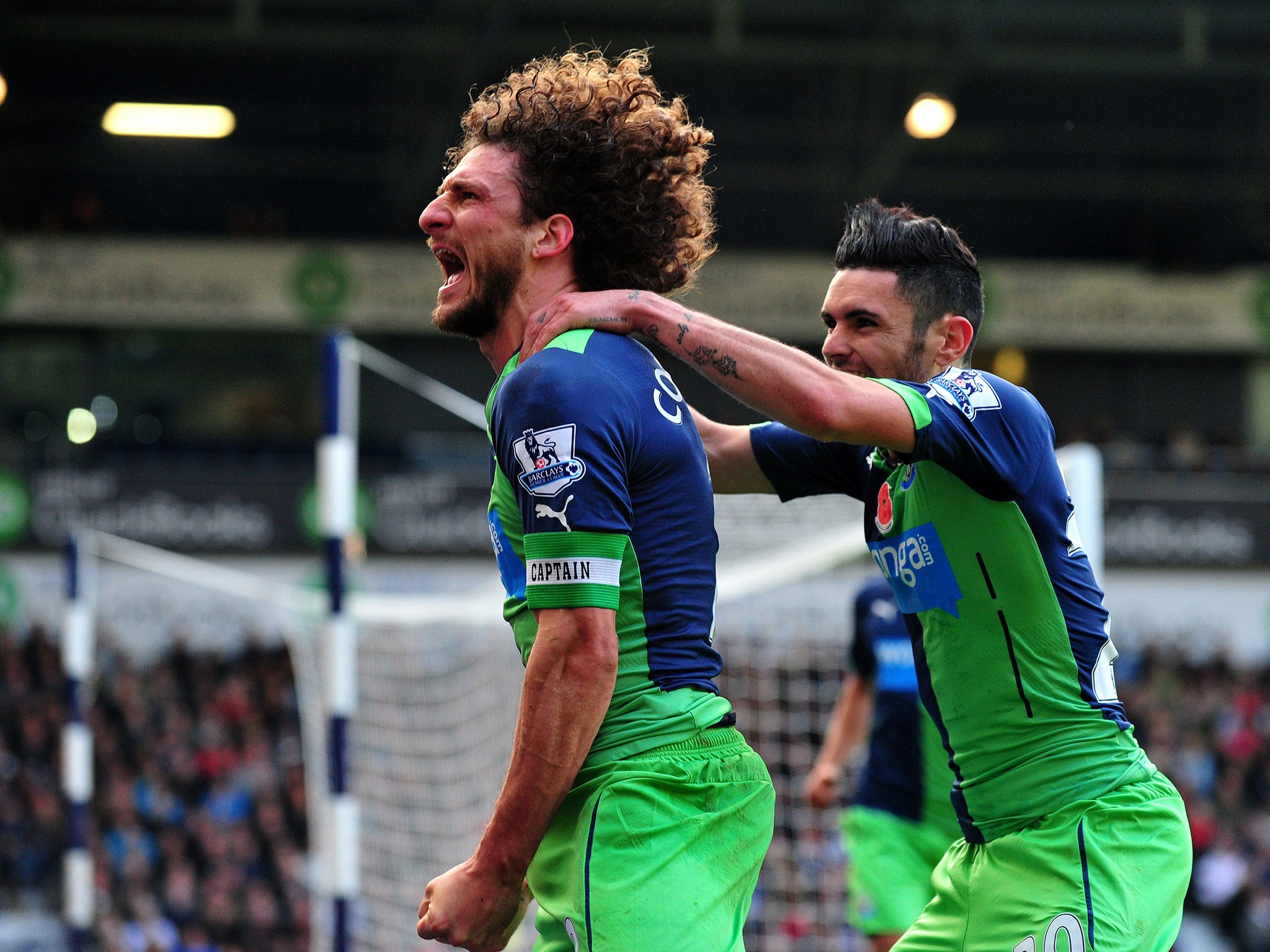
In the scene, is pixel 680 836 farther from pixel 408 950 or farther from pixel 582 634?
pixel 408 950

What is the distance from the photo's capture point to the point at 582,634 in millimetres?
2170

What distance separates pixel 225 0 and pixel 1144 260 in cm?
1515

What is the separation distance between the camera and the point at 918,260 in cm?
311

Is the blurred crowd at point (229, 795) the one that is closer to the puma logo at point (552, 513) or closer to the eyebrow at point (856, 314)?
the eyebrow at point (856, 314)

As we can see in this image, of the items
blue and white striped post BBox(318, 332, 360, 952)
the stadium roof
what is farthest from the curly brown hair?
the stadium roof

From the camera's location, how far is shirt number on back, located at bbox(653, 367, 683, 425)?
239 cm

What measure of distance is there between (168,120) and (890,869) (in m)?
19.1

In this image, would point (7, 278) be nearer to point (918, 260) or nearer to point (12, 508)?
point (12, 508)

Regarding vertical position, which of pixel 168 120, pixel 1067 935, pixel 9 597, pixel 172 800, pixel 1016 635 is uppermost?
pixel 168 120

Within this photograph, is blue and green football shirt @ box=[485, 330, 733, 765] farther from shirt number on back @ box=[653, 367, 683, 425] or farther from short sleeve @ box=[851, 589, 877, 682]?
short sleeve @ box=[851, 589, 877, 682]

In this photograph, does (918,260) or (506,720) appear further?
(506,720)

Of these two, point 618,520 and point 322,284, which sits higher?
point 322,284

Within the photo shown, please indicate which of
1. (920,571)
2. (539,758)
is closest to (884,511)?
(920,571)

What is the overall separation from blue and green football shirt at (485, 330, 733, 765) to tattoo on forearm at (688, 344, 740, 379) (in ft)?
0.40
